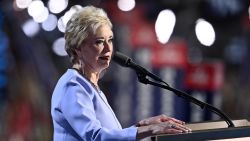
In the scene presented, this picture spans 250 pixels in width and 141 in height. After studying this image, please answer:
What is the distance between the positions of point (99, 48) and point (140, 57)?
7.41 ft

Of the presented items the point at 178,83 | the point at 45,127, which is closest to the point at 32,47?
the point at 45,127

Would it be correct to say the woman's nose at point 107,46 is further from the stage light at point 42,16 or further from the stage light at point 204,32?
the stage light at point 204,32

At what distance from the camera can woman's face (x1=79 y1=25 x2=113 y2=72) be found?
44.3 inches

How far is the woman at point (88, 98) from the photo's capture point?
1026 millimetres

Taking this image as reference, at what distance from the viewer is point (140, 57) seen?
3.38m

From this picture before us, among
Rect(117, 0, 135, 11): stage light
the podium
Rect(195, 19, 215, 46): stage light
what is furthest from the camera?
Rect(195, 19, 215, 46): stage light

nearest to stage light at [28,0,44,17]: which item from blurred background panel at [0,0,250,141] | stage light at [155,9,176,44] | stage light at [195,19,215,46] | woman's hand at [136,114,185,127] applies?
blurred background panel at [0,0,250,141]

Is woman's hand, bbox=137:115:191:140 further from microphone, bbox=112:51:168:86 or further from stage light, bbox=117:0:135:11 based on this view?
stage light, bbox=117:0:135:11

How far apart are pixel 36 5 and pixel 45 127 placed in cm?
77

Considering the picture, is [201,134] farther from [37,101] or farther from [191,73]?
[191,73]

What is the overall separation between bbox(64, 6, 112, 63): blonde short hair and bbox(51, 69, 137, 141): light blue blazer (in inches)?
2.7

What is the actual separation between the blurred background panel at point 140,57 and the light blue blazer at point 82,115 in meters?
1.88

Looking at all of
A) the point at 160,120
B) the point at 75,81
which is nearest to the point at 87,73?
the point at 75,81

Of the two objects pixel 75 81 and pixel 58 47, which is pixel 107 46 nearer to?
pixel 75 81
